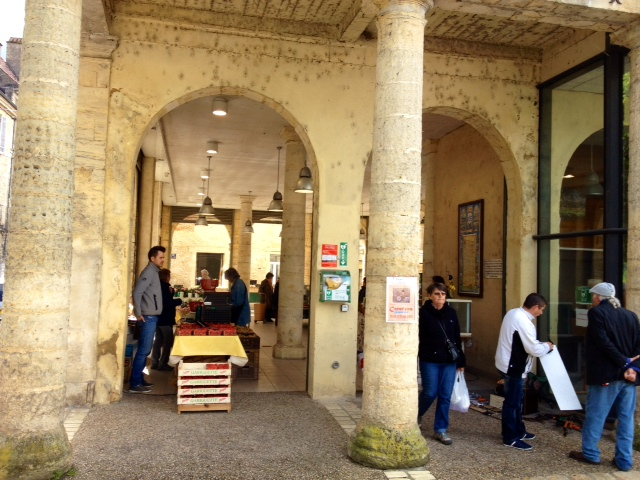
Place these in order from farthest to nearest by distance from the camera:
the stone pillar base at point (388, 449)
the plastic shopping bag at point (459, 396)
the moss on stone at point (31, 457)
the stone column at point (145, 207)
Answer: the stone column at point (145, 207), the plastic shopping bag at point (459, 396), the stone pillar base at point (388, 449), the moss on stone at point (31, 457)

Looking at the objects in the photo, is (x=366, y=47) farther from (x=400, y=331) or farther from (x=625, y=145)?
(x=400, y=331)

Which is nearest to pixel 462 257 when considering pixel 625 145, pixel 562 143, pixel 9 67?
pixel 562 143

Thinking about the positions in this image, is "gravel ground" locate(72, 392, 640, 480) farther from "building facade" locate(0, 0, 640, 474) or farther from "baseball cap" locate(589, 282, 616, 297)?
"baseball cap" locate(589, 282, 616, 297)

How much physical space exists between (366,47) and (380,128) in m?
3.16

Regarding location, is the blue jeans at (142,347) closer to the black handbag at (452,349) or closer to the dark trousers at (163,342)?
the dark trousers at (163,342)

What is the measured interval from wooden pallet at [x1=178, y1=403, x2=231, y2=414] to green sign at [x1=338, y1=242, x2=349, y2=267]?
2364 millimetres

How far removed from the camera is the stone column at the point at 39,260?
459 centimetres

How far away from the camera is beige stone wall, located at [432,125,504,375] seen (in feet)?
32.6

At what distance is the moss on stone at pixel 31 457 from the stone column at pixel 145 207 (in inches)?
433

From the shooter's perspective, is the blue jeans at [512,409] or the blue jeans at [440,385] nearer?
the blue jeans at [512,409]

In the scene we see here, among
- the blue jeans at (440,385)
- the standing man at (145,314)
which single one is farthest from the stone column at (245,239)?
the blue jeans at (440,385)

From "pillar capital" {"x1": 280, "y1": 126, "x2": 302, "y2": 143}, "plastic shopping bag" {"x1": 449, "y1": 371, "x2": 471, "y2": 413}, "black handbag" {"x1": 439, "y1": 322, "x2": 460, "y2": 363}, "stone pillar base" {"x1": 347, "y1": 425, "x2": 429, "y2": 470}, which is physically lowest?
"stone pillar base" {"x1": 347, "y1": 425, "x2": 429, "y2": 470}

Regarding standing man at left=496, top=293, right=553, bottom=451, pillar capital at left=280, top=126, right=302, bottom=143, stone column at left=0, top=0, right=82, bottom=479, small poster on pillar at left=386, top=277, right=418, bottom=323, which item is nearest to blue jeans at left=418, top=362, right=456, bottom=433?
standing man at left=496, top=293, right=553, bottom=451

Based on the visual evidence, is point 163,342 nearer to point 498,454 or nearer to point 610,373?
point 498,454
